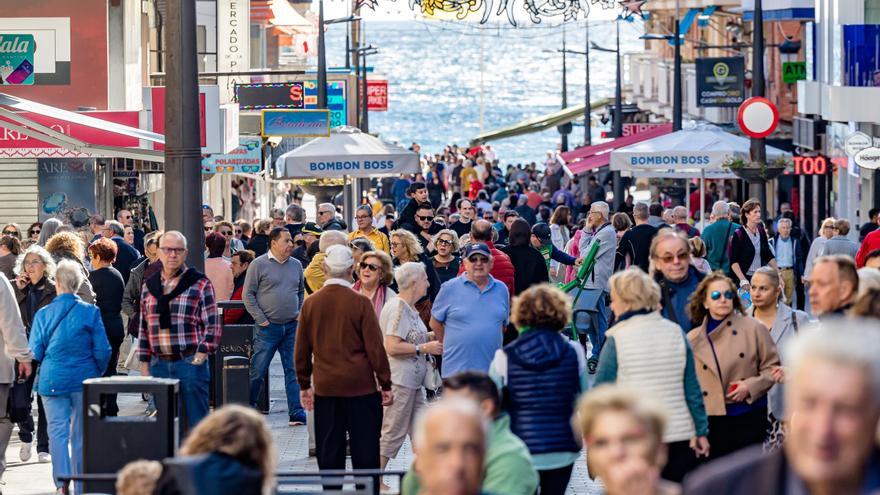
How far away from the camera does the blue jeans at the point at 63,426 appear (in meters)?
11.2

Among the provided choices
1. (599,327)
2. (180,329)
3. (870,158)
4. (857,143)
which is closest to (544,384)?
(180,329)

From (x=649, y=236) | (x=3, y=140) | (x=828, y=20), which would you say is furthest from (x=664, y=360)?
(x=828, y=20)

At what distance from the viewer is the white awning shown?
2300 cm

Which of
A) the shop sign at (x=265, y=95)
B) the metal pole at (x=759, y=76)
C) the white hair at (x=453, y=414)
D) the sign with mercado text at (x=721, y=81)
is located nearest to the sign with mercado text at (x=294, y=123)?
the shop sign at (x=265, y=95)

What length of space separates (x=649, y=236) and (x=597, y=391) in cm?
1240

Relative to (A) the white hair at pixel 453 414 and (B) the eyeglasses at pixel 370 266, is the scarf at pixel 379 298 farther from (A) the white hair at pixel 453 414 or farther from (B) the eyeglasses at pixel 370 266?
(A) the white hair at pixel 453 414

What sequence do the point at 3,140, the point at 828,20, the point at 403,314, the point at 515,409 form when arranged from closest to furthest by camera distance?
1. the point at 515,409
2. the point at 403,314
3. the point at 3,140
4. the point at 828,20

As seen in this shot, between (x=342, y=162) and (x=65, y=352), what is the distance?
12.2 m

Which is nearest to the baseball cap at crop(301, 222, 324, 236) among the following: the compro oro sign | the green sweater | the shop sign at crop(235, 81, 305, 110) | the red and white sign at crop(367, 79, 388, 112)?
the compro oro sign

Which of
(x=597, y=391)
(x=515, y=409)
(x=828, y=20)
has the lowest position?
(x=515, y=409)

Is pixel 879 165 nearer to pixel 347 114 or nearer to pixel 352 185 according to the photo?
pixel 352 185

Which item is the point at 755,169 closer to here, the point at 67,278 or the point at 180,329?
the point at 180,329

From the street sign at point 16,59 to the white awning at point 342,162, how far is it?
5.78 m

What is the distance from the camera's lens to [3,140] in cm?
2392
